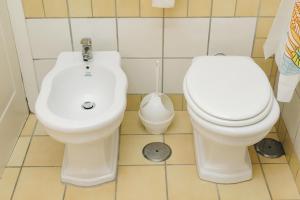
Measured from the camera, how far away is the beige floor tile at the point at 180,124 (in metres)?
1.92

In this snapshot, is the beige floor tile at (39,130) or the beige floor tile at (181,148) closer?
the beige floor tile at (181,148)

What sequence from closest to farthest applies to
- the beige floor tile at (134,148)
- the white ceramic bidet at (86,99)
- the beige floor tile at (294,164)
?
the white ceramic bidet at (86,99) < the beige floor tile at (294,164) < the beige floor tile at (134,148)

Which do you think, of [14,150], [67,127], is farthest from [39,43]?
[67,127]

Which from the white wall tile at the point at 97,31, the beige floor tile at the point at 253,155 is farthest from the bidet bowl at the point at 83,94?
the beige floor tile at the point at 253,155

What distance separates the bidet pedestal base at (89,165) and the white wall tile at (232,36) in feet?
2.25

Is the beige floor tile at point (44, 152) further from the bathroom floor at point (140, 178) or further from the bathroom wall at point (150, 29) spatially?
the bathroom wall at point (150, 29)

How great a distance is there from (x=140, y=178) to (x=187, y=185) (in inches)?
8.0

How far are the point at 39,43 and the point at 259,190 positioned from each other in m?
1.19

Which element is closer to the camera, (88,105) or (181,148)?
(88,105)

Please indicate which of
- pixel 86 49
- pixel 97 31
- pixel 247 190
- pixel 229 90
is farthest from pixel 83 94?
pixel 247 190

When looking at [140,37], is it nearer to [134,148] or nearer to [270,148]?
[134,148]

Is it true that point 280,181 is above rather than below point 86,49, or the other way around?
below

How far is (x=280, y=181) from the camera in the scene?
1.64 metres

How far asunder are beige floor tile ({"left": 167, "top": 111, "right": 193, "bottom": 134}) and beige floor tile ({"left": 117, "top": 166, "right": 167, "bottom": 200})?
274 millimetres
